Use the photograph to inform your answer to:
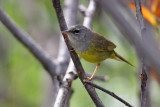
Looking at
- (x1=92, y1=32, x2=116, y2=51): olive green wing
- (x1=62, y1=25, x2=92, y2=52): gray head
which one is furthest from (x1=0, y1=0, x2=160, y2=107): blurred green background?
(x1=62, y1=25, x2=92, y2=52): gray head

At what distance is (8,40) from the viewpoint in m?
5.68

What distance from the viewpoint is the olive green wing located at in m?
3.68

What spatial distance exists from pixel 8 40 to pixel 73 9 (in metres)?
2.28

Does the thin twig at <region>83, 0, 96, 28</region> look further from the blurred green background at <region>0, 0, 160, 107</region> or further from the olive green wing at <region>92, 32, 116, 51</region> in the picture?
the blurred green background at <region>0, 0, 160, 107</region>

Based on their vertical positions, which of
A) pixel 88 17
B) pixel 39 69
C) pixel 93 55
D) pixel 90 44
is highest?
pixel 39 69

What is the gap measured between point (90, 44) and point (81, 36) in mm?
158

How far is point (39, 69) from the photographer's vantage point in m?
5.26

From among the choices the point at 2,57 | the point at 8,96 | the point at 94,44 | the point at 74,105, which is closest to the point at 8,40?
the point at 2,57

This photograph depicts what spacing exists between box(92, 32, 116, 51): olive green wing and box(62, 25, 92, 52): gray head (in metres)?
0.08

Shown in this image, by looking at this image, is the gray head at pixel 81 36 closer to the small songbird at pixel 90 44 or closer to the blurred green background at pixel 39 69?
the small songbird at pixel 90 44

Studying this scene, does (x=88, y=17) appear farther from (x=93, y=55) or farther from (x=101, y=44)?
(x=93, y=55)

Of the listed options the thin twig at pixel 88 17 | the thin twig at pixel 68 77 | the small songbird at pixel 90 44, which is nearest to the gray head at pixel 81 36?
the small songbird at pixel 90 44

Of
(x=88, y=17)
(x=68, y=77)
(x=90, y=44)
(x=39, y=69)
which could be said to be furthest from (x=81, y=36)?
(x=39, y=69)

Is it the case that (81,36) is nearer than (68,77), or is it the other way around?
(68,77)
